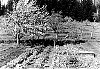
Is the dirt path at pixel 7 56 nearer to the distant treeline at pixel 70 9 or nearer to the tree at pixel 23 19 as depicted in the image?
the tree at pixel 23 19

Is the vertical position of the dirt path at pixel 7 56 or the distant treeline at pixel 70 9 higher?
the distant treeline at pixel 70 9

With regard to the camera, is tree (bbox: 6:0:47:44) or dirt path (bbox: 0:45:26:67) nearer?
dirt path (bbox: 0:45:26:67)

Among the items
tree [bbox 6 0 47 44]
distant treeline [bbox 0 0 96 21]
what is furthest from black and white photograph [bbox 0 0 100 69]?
distant treeline [bbox 0 0 96 21]

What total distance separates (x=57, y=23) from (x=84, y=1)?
113ft

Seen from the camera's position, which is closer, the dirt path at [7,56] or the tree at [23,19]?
the dirt path at [7,56]

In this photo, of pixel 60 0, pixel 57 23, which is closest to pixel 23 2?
pixel 57 23

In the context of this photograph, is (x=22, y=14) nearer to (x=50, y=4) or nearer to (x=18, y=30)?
(x=18, y=30)

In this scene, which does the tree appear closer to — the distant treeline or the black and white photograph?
the black and white photograph

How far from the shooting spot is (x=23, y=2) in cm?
1845

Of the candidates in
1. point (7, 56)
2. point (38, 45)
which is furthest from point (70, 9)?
point (7, 56)

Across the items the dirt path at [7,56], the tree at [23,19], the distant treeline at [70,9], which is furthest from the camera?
the distant treeline at [70,9]

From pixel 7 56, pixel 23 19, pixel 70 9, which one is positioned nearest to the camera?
pixel 7 56

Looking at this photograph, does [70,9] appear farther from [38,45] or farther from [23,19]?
[38,45]

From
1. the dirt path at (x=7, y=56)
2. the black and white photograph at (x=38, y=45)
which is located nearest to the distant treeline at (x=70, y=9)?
the black and white photograph at (x=38, y=45)
